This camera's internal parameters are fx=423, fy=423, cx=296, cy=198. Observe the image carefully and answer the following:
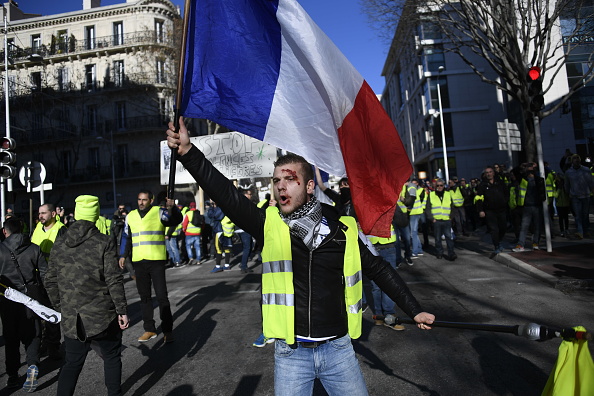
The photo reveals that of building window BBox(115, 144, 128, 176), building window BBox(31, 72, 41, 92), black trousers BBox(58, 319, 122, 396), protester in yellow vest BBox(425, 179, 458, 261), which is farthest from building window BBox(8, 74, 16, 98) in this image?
black trousers BBox(58, 319, 122, 396)

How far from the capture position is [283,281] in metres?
2.28

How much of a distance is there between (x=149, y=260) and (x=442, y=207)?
7.04m

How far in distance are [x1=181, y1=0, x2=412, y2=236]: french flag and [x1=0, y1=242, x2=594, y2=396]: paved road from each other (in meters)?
1.84

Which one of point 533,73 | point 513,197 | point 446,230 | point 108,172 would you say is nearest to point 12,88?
point 108,172

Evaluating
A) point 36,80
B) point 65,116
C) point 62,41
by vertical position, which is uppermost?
point 62,41

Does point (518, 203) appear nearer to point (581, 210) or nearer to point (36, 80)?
point (581, 210)

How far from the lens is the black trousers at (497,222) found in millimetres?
9773

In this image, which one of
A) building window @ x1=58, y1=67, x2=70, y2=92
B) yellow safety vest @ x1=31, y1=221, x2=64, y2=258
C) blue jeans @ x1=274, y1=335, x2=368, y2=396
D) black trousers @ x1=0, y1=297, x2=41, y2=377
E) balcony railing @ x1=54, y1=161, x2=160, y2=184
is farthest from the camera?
building window @ x1=58, y1=67, x2=70, y2=92

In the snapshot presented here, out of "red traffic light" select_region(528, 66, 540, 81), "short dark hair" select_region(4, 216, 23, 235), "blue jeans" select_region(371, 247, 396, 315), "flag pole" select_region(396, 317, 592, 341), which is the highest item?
"red traffic light" select_region(528, 66, 540, 81)

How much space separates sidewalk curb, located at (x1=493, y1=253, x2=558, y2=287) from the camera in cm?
707

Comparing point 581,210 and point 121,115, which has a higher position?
point 121,115

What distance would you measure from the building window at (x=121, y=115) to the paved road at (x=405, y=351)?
3362 centimetres

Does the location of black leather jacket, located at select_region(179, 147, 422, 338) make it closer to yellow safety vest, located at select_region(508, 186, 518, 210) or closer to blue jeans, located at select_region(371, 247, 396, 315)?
blue jeans, located at select_region(371, 247, 396, 315)

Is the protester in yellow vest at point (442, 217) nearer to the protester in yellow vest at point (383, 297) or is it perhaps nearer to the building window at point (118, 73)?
the protester in yellow vest at point (383, 297)
